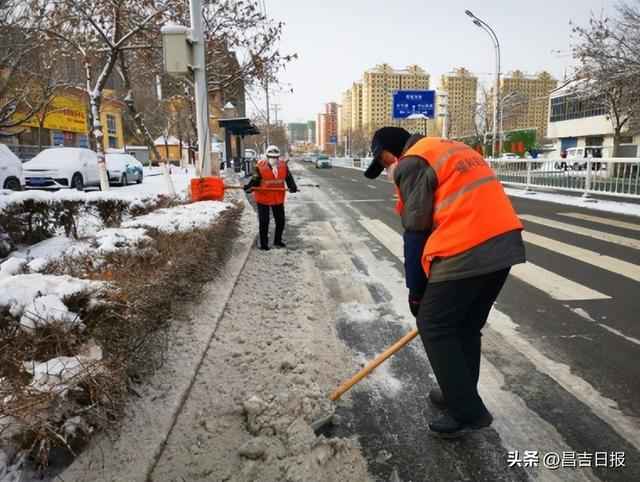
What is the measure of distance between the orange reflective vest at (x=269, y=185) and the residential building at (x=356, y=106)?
8120 cm

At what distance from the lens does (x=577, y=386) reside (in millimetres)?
3051

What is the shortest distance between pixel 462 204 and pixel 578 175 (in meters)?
14.4

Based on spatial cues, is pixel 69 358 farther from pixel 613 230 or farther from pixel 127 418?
pixel 613 230

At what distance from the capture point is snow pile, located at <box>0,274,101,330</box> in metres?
2.15

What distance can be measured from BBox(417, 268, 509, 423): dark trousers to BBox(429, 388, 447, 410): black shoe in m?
0.35

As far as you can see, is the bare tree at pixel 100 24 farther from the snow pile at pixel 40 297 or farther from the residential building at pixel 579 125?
the residential building at pixel 579 125

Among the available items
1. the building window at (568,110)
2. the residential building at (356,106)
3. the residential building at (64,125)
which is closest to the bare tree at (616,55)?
the residential building at (64,125)

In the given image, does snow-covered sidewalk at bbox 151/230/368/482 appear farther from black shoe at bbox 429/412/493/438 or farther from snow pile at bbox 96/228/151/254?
snow pile at bbox 96/228/151/254

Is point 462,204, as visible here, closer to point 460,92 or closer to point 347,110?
point 460,92

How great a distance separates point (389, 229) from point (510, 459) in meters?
7.26

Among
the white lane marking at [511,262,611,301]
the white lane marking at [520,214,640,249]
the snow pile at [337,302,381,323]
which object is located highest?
the white lane marking at [520,214,640,249]

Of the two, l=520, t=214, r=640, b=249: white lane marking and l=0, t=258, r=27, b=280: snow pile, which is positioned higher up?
l=0, t=258, r=27, b=280: snow pile

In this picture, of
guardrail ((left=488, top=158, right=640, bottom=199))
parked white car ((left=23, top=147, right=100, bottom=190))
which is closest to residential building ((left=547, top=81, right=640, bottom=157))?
guardrail ((left=488, top=158, right=640, bottom=199))

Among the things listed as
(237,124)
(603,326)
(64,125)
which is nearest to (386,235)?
(603,326)
